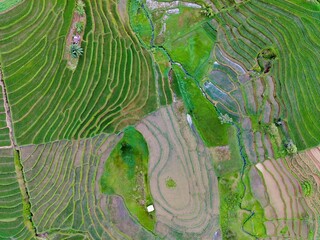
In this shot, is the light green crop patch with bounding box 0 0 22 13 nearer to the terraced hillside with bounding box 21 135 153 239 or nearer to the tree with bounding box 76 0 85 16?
the tree with bounding box 76 0 85 16

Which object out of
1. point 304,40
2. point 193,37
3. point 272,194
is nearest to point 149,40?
point 193,37

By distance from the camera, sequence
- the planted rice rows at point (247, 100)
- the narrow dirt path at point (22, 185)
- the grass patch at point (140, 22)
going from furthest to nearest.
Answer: the grass patch at point (140, 22)
the planted rice rows at point (247, 100)
the narrow dirt path at point (22, 185)

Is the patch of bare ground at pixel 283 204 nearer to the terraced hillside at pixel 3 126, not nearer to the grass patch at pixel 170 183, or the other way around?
the grass patch at pixel 170 183

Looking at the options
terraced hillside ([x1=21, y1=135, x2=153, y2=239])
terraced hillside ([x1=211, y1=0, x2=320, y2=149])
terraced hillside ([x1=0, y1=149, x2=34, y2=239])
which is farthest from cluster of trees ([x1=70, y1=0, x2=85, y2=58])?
terraced hillside ([x1=211, y1=0, x2=320, y2=149])

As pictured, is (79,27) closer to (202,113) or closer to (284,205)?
(202,113)

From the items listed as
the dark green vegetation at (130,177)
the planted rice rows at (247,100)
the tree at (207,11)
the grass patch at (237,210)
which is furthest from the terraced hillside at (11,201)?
the tree at (207,11)

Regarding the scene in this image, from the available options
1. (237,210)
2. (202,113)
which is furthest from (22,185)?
(237,210)
